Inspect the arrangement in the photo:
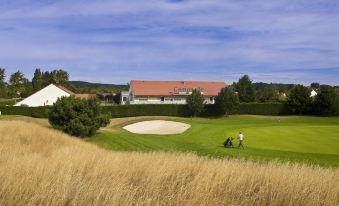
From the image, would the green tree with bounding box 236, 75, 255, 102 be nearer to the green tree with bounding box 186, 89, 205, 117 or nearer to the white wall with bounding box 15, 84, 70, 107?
the green tree with bounding box 186, 89, 205, 117

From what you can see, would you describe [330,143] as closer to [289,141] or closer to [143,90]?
[289,141]

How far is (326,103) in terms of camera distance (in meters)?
65.9

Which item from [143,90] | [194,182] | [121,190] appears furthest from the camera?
[143,90]

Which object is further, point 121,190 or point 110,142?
point 110,142

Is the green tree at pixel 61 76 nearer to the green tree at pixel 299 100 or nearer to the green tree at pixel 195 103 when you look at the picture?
the green tree at pixel 195 103

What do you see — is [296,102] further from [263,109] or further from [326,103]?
[263,109]

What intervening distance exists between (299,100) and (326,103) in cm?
381

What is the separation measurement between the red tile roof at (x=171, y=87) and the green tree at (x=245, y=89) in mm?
3923

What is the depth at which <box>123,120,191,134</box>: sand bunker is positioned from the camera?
45.9 meters

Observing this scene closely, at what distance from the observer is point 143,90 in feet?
298

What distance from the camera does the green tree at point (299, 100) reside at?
6712cm

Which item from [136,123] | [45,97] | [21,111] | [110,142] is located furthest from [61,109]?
[45,97]

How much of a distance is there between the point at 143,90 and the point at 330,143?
61153 millimetres

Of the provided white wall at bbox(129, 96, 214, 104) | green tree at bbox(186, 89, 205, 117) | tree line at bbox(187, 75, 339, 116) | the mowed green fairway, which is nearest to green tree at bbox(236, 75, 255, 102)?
white wall at bbox(129, 96, 214, 104)
